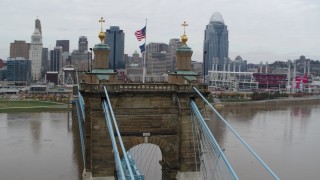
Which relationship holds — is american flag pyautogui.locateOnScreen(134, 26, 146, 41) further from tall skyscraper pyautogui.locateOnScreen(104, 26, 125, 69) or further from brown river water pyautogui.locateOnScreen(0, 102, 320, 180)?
brown river water pyautogui.locateOnScreen(0, 102, 320, 180)

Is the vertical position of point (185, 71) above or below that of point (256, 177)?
above

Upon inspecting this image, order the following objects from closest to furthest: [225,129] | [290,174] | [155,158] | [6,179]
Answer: [6,179], [290,174], [155,158], [225,129]

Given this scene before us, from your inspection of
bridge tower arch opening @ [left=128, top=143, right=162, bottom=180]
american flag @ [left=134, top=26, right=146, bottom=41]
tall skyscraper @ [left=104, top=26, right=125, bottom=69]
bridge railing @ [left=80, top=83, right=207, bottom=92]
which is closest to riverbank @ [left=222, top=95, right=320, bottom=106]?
tall skyscraper @ [left=104, top=26, right=125, bottom=69]

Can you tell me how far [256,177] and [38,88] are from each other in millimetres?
135192

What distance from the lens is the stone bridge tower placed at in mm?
23531

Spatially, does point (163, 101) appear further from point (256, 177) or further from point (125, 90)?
point (256, 177)

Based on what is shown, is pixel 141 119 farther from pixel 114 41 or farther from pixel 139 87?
pixel 114 41

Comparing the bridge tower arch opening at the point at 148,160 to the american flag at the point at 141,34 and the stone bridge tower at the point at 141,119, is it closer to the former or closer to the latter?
the stone bridge tower at the point at 141,119

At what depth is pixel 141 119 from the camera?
24.2m

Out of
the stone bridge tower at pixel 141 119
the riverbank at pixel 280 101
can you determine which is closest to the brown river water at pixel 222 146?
the stone bridge tower at pixel 141 119

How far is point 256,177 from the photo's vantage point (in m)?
36.1

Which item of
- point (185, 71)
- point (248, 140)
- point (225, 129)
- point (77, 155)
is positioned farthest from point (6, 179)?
point (225, 129)

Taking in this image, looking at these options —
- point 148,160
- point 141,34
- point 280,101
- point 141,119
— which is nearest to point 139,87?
point 141,119

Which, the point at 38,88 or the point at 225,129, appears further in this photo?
the point at 38,88
